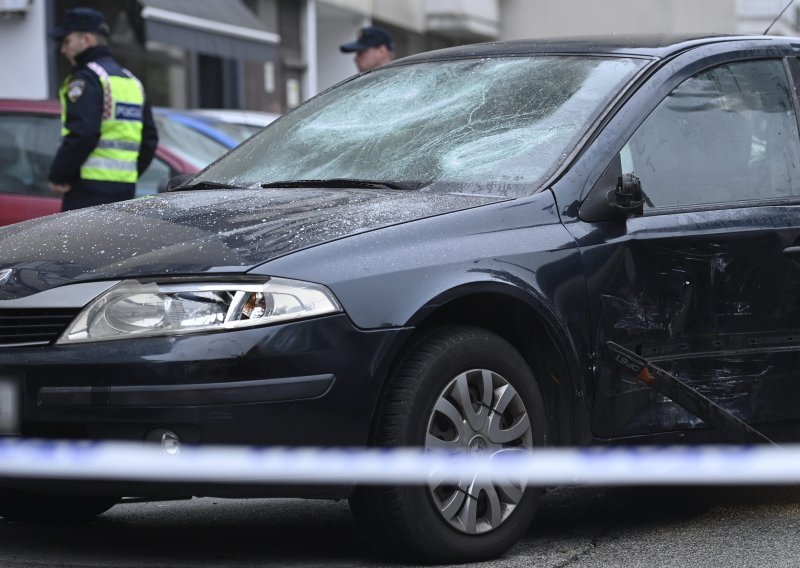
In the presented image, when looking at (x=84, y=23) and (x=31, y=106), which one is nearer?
(x=84, y=23)

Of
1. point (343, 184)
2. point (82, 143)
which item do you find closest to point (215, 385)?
point (343, 184)


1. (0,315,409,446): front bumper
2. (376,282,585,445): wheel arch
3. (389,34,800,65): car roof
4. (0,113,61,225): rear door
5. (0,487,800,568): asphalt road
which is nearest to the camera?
(0,315,409,446): front bumper

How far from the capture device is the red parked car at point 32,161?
942cm

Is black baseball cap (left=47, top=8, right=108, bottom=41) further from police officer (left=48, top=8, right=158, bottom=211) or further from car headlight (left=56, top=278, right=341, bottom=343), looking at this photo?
car headlight (left=56, top=278, right=341, bottom=343)

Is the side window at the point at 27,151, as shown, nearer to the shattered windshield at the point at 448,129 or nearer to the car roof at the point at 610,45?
the shattered windshield at the point at 448,129

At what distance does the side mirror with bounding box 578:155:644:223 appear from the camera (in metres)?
4.85

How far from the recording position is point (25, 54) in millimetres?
15984

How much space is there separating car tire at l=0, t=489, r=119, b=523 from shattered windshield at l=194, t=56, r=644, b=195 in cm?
113

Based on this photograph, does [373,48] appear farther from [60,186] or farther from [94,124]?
[60,186]

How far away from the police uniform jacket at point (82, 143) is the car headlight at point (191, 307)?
13.3 feet

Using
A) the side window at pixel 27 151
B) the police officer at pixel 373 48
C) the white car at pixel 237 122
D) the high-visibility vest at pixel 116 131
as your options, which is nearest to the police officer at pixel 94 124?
the high-visibility vest at pixel 116 131

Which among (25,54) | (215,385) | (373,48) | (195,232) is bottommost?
(215,385)

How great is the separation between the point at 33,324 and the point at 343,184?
1175 millimetres

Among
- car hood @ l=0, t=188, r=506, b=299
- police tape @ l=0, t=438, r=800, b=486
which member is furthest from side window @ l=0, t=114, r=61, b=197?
police tape @ l=0, t=438, r=800, b=486
